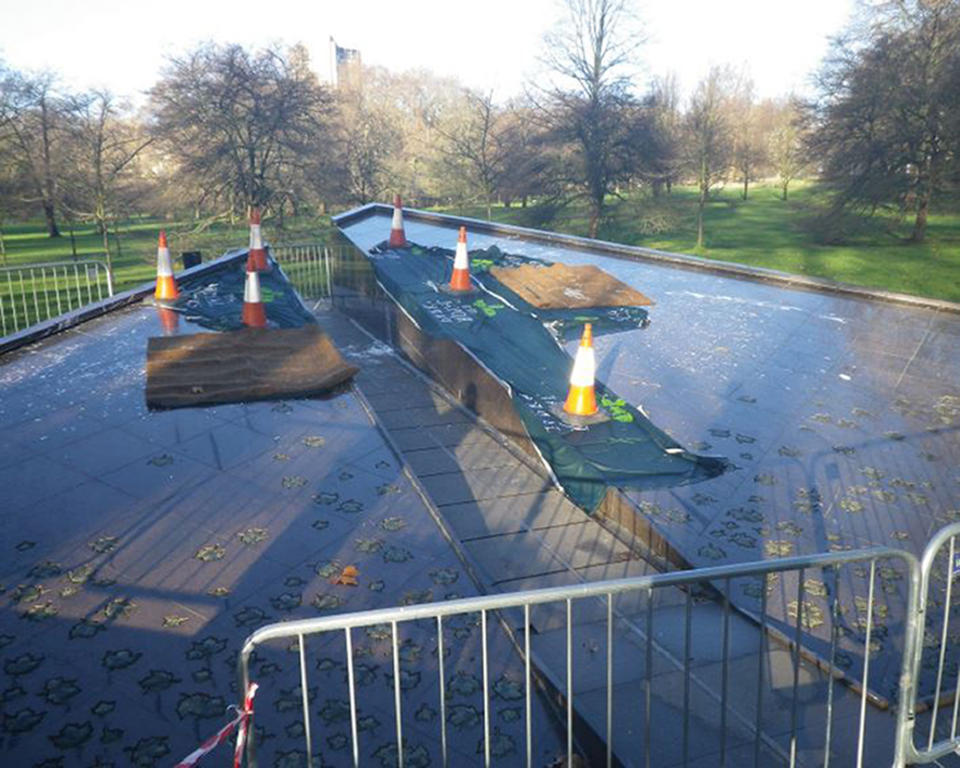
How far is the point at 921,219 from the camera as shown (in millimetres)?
26172

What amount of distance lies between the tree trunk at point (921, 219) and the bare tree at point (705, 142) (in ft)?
25.5

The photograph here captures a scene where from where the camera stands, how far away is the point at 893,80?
24.2 metres

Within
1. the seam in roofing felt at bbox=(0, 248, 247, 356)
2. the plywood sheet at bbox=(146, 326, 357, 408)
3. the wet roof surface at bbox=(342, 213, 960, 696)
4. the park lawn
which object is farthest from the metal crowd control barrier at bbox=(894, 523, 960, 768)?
the park lawn

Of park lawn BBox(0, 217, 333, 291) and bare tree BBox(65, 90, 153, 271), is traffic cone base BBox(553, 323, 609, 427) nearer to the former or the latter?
park lawn BBox(0, 217, 333, 291)

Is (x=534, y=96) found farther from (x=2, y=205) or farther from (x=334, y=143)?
(x=2, y=205)

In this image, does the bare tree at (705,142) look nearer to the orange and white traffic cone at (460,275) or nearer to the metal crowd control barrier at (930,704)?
the orange and white traffic cone at (460,275)

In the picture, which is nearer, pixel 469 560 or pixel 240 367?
pixel 469 560

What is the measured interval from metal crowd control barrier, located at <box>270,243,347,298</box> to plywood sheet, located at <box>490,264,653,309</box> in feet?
12.8

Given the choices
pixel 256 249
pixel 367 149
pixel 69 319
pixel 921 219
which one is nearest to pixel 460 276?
pixel 256 249

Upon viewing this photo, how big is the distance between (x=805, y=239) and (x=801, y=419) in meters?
27.0

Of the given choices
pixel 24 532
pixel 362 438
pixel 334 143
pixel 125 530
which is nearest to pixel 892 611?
pixel 362 438

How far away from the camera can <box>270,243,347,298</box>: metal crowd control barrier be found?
13.4 m

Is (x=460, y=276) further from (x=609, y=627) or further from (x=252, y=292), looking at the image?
(x=609, y=627)

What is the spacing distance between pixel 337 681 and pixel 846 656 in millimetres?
2524
